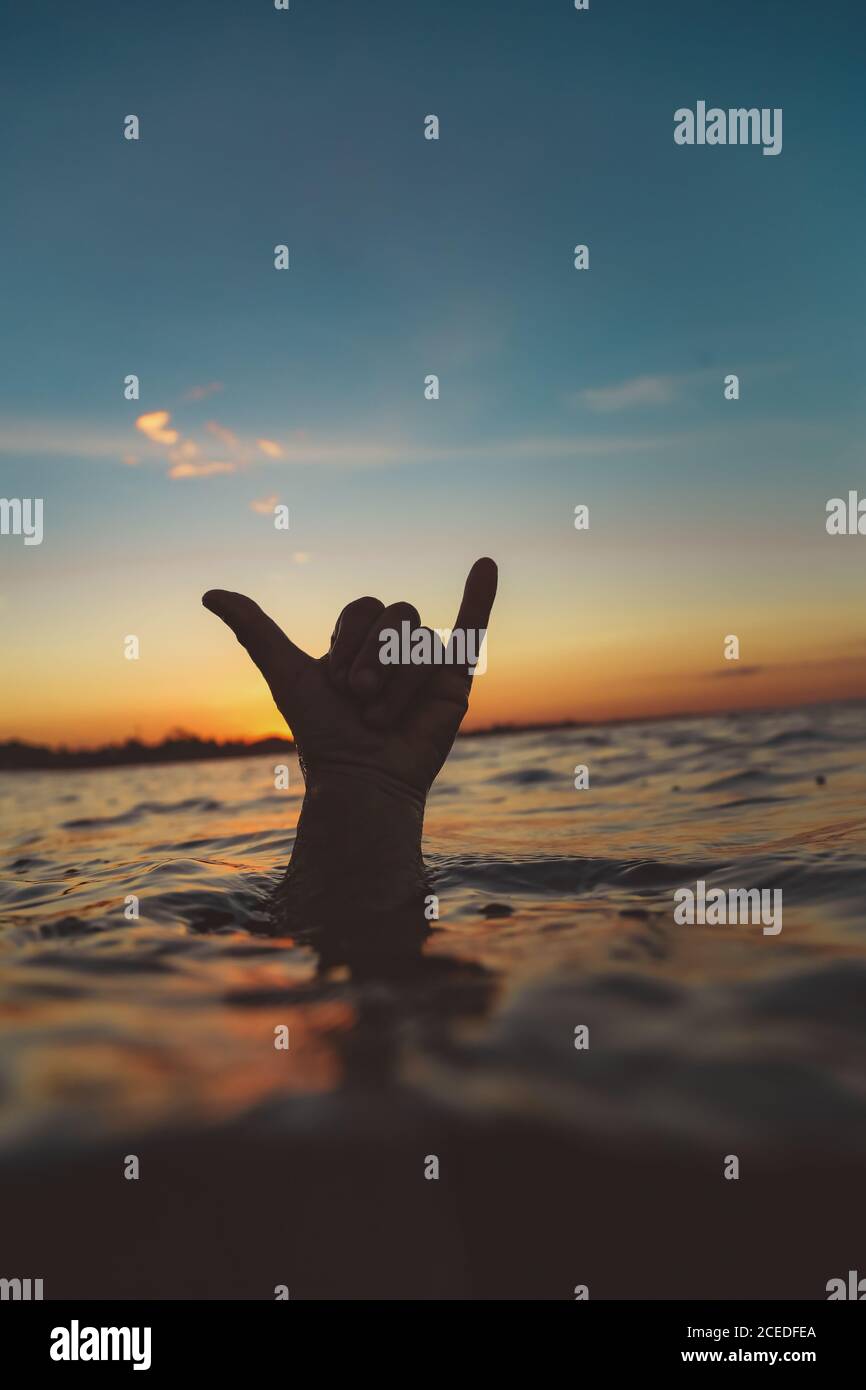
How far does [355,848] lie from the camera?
319 centimetres

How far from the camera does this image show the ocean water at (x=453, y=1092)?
1359 millimetres

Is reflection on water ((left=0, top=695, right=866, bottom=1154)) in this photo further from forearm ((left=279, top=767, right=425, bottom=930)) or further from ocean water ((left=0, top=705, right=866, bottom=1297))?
forearm ((left=279, top=767, right=425, bottom=930))

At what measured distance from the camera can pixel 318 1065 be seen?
6.10 feet

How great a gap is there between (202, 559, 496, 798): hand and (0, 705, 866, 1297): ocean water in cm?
71

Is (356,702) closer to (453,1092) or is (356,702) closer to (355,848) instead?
(355,848)

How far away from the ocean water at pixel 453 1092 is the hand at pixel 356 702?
71 cm

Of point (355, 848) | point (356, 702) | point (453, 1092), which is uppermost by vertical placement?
point (356, 702)

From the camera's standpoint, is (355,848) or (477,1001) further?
(355,848)

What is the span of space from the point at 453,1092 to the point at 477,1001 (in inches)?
20.1

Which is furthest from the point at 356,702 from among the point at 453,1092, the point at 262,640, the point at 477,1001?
the point at 453,1092
